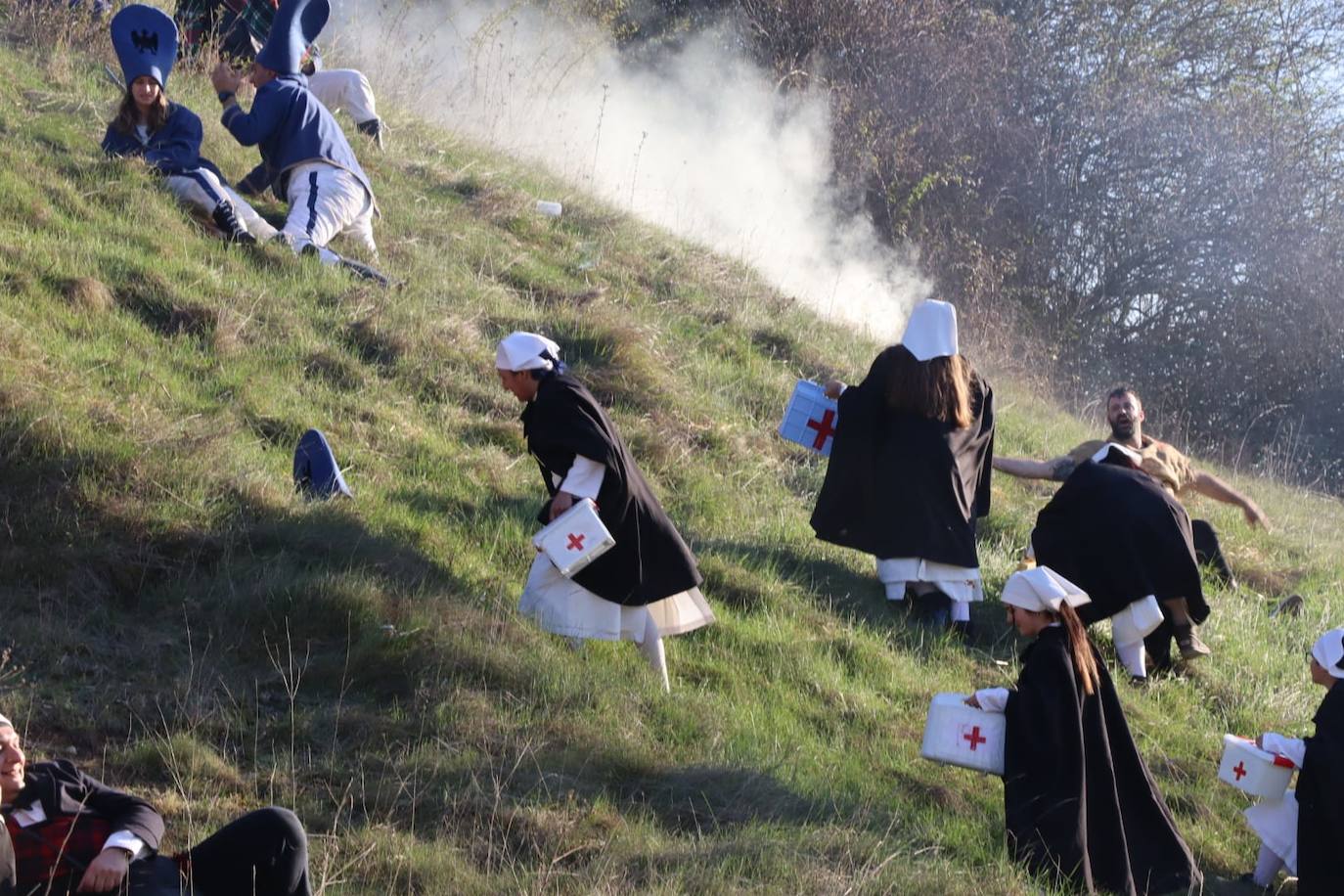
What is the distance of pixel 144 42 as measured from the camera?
11430 mm

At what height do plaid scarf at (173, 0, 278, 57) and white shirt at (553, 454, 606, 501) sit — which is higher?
plaid scarf at (173, 0, 278, 57)

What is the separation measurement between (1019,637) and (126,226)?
636cm

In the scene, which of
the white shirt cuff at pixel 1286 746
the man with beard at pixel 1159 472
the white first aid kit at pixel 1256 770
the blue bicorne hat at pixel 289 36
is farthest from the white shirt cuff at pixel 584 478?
the blue bicorne hat at pixel 289 36

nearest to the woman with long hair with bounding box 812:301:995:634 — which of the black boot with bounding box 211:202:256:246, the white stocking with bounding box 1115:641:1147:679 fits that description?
the white stocking with bounding box 1115:641:1147:679

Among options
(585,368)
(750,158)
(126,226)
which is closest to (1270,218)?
(750,158)

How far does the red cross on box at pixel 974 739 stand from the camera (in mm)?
6816

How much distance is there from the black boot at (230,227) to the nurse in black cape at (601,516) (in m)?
4.16

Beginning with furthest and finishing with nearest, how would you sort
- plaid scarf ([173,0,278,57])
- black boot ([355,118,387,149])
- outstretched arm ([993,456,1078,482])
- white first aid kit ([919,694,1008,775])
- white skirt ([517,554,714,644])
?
plaid scarf ([173,0,278,57])
black boot ([355,118,387,149])
outstretched arm ([993,456,1078,482])
white skirt ([517,554,714,644])
white first aid kit ([919,694,1008,775])

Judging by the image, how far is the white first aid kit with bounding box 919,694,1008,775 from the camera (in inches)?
268

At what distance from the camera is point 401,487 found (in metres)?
8.89

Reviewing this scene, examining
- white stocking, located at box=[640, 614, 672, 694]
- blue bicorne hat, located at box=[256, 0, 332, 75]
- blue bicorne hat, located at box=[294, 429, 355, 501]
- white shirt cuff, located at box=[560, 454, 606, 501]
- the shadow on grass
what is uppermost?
blue bicorne hat, located at box=[256, 0, 332, 75]

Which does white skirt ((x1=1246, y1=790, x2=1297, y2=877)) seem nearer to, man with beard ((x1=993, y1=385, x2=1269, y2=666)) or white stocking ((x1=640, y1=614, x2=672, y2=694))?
man with beard ((x1=993, y1=385, x2=1269, y2=666))

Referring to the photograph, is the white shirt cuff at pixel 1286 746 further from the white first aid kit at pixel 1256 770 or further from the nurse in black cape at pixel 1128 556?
the nurse in black cape at pixel 1128 556

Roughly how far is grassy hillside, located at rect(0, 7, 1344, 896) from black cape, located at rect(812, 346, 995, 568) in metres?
0.40
